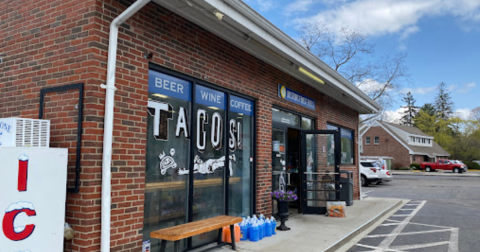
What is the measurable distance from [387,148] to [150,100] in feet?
158

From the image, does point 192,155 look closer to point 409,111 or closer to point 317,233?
point 317,233

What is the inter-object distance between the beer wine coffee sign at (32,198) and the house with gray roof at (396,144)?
45405 millimetres

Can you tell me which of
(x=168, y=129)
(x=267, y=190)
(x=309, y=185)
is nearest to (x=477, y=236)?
(x=309, y=185)

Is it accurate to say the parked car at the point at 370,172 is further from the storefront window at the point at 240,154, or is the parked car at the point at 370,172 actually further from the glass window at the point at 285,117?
the storefront window at the point at 240,154

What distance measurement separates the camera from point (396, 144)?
46969mm

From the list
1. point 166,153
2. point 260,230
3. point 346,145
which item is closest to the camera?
point 166,153

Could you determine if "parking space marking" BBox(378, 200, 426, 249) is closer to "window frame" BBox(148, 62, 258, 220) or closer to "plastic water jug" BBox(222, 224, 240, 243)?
"window frame" BBox(148, 62, 258, 220)

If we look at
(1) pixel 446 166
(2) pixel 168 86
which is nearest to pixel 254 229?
(2) pixel 168 86

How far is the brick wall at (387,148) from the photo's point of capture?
46.4 m

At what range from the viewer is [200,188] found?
223 inches

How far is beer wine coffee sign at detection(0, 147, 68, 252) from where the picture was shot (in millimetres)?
3109

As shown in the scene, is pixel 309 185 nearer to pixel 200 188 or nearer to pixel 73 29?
pixel 200 188

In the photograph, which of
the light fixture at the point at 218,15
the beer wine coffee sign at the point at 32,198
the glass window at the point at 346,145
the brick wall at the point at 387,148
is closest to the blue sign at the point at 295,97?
the glass window at the point at 346,145

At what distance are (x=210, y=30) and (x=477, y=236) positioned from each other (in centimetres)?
673
